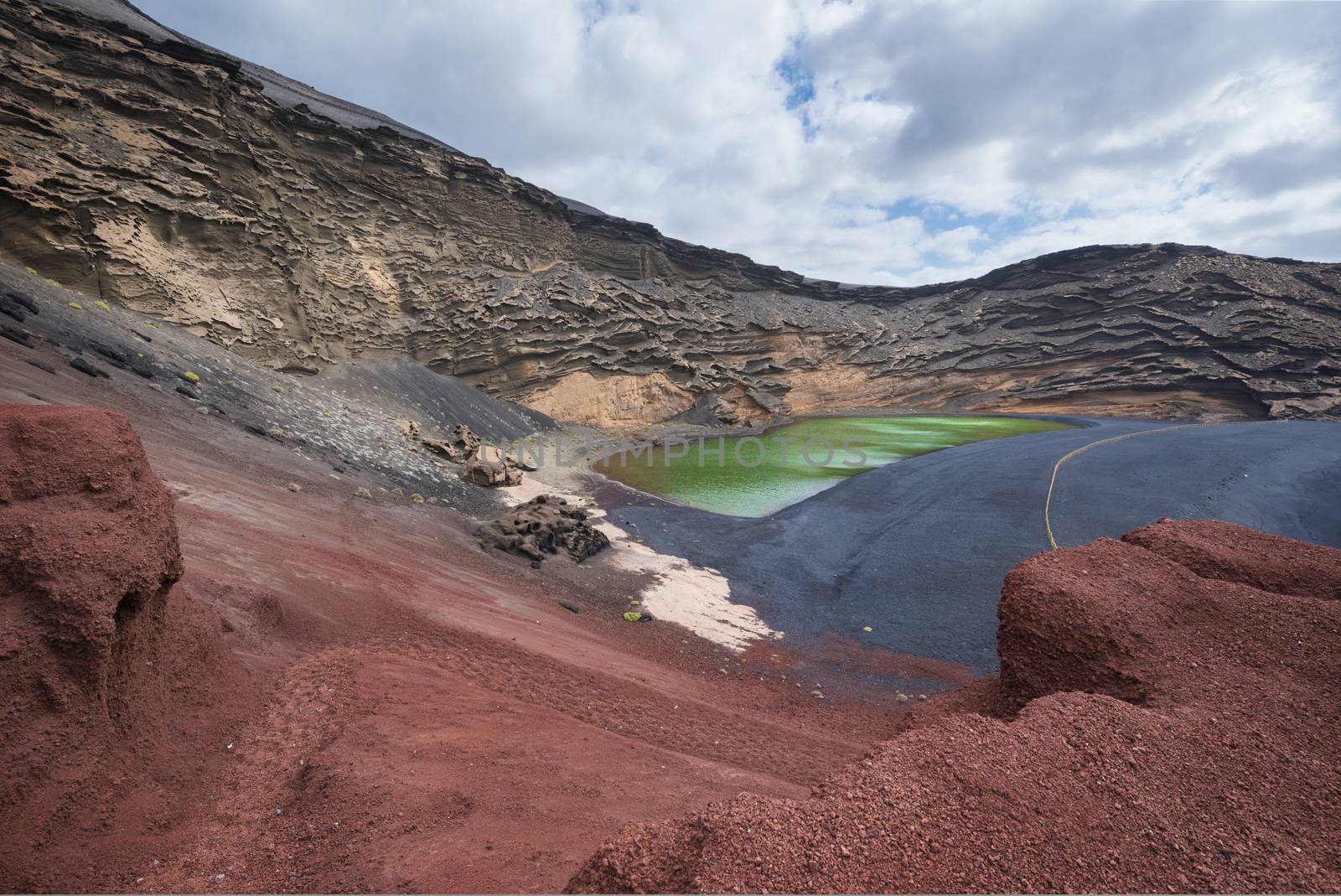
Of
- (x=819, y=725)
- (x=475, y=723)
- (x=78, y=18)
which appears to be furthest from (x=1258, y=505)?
(x=78, y=18)

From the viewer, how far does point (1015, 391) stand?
35844 mm

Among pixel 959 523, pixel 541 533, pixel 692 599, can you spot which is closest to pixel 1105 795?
pixel 692 599

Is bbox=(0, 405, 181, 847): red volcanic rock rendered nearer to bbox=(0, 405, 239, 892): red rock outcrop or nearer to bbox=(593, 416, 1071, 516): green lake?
bbox=(0, 405, 239, 892): red rock outcrop

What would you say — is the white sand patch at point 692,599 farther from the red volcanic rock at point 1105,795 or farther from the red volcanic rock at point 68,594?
the red volcanic rock at point 68,594

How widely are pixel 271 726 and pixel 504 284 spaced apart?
28.5 m

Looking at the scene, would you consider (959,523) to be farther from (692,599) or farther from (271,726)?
(271,726)

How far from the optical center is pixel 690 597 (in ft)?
34.7

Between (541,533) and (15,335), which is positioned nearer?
(15,335)

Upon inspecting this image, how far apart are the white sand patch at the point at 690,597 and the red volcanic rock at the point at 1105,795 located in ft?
19.7

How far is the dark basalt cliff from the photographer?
15.3m

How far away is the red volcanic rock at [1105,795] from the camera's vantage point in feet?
6.28

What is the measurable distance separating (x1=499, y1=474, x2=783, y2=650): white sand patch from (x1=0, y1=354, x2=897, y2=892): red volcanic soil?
3151 mm

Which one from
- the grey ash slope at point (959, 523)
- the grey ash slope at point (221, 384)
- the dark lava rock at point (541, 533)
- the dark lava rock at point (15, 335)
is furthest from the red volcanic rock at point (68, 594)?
the dark lava rock at point (15, 335)

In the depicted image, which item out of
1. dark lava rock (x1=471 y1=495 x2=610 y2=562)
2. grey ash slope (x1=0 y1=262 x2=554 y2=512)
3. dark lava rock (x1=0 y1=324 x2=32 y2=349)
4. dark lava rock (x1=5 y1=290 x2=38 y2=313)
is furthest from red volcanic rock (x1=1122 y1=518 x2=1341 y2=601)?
dark lava rock (x1=5 y1=290 x2=38 y2=313)
